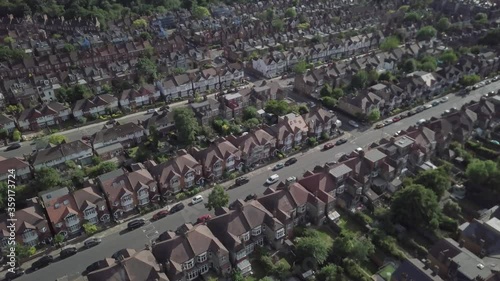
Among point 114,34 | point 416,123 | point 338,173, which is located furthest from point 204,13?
point 338,173

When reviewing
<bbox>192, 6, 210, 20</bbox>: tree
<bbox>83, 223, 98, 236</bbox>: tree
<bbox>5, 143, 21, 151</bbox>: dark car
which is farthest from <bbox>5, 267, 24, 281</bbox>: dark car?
<bbox>192, 6, 210, 20</bbox>: tree

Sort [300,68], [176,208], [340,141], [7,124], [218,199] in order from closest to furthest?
[218,199], [176,208], [340,141], [7,124], [300,68]

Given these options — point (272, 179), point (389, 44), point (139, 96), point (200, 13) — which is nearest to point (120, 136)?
point (139, 96)

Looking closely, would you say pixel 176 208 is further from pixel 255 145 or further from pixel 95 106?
pixel 95 106

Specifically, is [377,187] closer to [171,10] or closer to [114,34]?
[114,34]

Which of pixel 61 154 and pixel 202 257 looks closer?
pixel 202 257

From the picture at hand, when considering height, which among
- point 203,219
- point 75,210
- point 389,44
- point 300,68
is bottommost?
point 203,219

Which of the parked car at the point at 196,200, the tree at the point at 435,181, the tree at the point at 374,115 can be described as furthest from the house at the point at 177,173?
the tree at the point at 374,115
